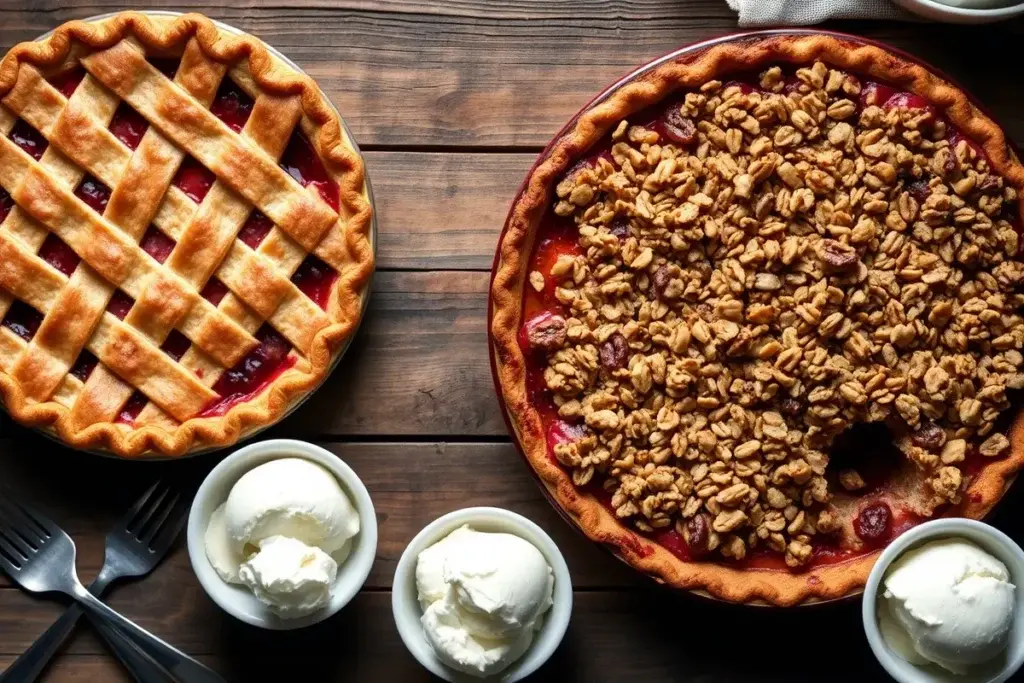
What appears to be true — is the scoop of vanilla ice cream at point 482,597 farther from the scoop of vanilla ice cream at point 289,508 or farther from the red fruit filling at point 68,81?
the red fruit filling at point 68,81

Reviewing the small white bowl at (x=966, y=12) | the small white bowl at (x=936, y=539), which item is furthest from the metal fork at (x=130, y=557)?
the small white bowl at (x=966, y=12)

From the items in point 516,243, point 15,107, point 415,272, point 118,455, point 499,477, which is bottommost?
point 499,477

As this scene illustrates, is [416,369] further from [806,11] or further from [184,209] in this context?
[806,11]

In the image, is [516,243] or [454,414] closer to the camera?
[516,243]

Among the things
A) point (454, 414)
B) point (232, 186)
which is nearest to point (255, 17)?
point (232, 186)

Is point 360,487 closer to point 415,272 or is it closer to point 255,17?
point 415,272

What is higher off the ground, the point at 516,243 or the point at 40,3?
the point at 40,3

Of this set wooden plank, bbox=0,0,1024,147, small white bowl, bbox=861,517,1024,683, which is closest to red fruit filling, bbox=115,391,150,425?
wooden plank, bbox=0,0,1024,147
